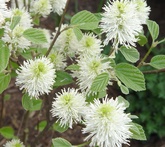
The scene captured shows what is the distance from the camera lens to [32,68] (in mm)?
1036

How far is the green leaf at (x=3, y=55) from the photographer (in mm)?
1009

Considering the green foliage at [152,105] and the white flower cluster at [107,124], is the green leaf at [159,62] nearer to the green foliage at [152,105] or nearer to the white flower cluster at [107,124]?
the white flower cluster at [107,124]

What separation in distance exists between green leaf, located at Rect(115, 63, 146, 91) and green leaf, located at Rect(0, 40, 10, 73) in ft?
0.91

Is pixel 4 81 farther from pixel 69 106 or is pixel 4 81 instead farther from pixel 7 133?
pixel 7 133

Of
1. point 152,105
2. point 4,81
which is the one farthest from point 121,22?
point 152,105

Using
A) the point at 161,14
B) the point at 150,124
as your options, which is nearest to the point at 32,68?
the point at 150,124

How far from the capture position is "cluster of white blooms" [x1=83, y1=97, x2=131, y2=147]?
922mm

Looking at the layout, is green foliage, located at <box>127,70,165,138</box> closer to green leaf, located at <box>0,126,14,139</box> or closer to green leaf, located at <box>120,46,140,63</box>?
green leaf, located at <box>0,126,14,139</box>

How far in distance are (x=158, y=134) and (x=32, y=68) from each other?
53.5 inches

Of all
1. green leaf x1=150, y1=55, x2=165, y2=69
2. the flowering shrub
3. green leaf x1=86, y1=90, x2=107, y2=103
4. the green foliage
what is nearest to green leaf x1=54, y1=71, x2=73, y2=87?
the flowering shrub

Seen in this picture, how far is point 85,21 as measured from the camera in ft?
3.69

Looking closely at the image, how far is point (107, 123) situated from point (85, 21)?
0.33m

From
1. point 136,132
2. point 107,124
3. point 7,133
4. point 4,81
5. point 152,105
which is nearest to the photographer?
point 107,124

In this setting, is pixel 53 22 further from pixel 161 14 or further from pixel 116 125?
pixel 116 125
